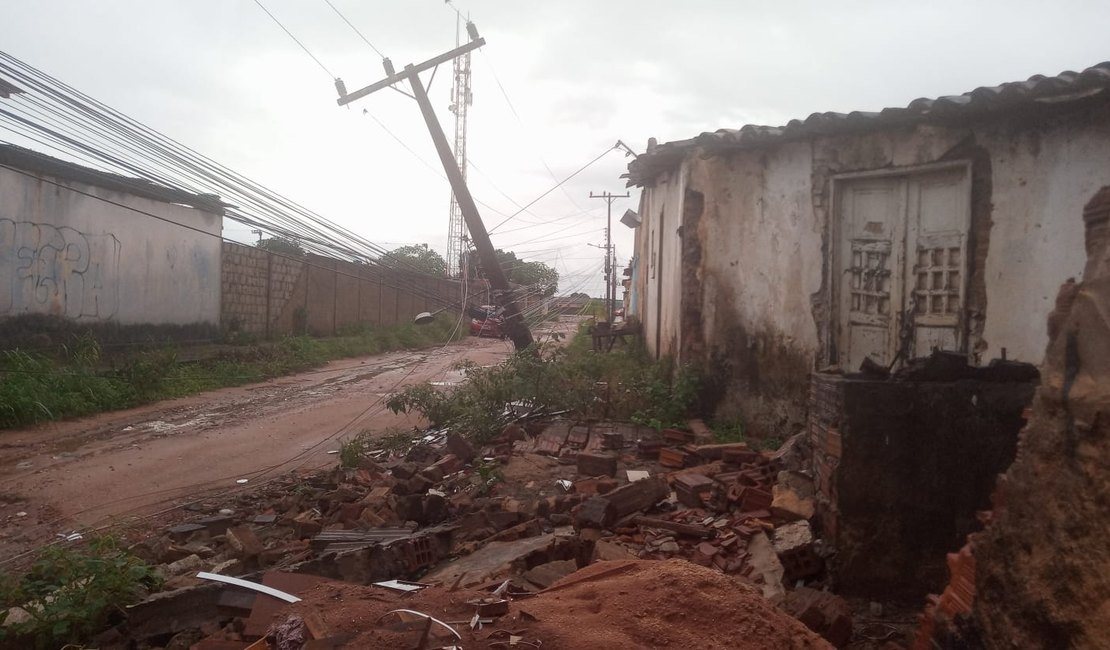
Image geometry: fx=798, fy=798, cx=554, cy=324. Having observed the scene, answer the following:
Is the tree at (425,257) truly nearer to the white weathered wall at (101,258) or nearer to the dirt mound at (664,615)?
the white weathered wall at (101,258)

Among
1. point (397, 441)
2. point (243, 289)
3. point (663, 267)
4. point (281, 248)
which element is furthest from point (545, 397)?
point (281, 248)

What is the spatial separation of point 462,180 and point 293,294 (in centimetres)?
1039

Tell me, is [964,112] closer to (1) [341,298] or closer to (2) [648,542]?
(2) [648,542]

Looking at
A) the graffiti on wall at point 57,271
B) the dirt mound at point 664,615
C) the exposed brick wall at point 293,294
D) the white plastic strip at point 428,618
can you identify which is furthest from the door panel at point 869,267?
the graffiti on wall at point 57,271

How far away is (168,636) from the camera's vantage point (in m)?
4.40

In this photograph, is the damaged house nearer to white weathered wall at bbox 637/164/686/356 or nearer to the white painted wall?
the white painted wall

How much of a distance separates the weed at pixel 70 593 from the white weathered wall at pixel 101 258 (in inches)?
348

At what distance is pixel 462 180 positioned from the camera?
1316 centimetres

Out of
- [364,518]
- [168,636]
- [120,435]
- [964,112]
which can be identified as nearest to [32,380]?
[120,435]

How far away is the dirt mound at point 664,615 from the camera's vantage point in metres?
3.14

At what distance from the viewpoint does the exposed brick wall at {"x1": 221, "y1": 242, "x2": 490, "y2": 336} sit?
1927 centimetres

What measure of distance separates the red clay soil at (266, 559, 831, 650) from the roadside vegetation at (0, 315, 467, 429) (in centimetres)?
911

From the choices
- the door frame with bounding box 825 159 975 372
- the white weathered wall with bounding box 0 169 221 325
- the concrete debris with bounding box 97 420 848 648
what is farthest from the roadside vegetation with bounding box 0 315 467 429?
the door frame with bounding box 825 159 975 372

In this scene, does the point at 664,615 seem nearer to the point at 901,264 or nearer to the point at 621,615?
the point at 621,615
